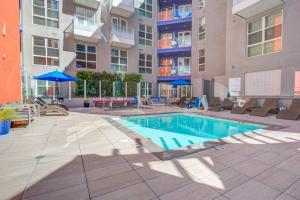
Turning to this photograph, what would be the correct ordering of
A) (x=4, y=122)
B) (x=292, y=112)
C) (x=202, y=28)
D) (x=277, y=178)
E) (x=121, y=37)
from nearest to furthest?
(x=277, y=178) → (x=4, y=122) → (x=292, y=112) → (x=202, y=28) → (x=121, y=37)

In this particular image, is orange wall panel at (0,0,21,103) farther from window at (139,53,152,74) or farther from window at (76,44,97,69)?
window at (139,53,152,74)

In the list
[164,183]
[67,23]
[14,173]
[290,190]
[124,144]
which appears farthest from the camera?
[67,23]

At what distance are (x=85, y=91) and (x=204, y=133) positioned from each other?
1047 cm

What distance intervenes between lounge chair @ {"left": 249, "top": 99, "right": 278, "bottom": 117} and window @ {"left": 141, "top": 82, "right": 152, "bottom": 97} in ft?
36.0

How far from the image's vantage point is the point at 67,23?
14031 millimetres

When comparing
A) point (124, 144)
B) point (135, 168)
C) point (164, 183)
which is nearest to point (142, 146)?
point (124, 144)

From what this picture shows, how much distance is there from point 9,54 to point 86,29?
827cm

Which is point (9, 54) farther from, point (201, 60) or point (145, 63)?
point (201, 60)

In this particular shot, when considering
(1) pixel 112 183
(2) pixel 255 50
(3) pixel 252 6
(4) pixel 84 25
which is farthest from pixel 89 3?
(1) pixel 112 183

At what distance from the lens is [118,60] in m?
16.8

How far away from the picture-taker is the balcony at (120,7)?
605 inches

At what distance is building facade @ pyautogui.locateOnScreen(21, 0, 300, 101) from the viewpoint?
941cm

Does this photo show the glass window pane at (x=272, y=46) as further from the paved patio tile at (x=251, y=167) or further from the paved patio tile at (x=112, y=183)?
the paved patio tile at (x=112, y=183)

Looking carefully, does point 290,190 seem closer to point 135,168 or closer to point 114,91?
point 135,168
